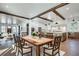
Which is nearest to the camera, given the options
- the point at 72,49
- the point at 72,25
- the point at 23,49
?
the point at 23,49

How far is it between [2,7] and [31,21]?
741 millimetres

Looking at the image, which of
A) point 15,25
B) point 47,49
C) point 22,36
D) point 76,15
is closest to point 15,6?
point 15,25

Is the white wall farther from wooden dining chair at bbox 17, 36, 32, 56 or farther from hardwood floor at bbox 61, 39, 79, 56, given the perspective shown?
wooden dining chair at bbox 17, 36, 32, 56

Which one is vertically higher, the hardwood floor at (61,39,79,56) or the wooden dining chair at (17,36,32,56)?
the wooden dining chair at (17,36,32,56)

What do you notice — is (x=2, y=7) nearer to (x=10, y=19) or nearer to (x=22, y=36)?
(x=10, y=19)

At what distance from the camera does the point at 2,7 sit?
1943mm

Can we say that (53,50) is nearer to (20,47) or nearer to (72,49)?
(20,47)

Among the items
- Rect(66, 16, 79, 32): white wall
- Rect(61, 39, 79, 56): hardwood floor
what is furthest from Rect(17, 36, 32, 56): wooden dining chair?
Rect(66, 16, 79, 32): white wall

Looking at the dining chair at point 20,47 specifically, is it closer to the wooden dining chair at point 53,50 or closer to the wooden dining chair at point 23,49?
the wooden dining chair at point 23,49

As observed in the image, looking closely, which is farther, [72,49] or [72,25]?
[72,49]

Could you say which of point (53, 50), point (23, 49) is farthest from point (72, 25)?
point (23, 49)

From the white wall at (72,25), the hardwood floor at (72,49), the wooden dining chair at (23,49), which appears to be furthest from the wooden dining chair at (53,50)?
the white wall at (72,25)

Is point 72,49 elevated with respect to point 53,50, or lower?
lower

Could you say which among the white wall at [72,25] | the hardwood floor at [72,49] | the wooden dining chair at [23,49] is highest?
the white wall at [72,25]
